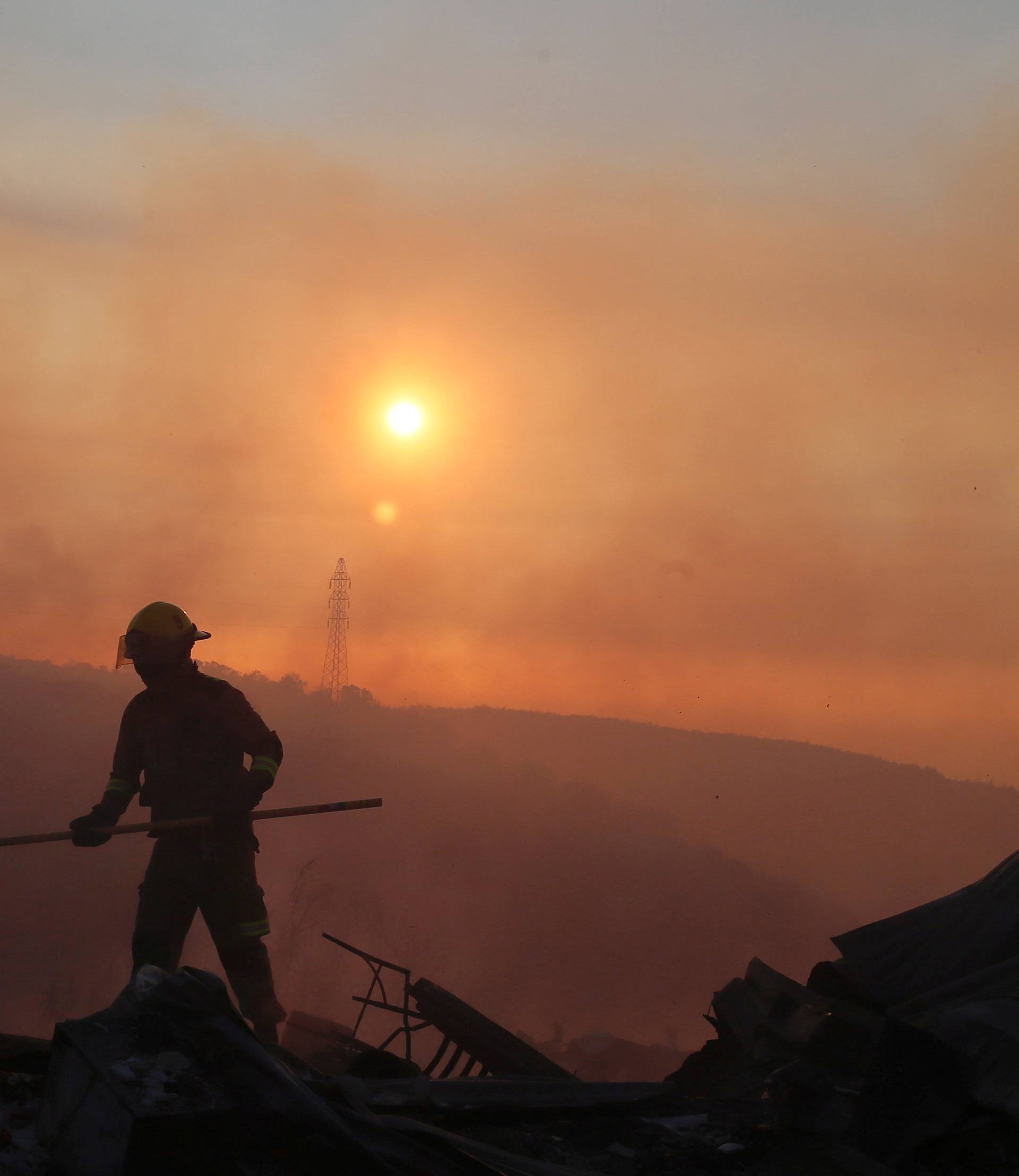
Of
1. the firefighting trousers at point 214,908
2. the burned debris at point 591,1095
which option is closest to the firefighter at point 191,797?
the firefighting trousers at point 214,908

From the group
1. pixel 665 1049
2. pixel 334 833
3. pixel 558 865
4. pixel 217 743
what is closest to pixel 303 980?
A: pixel 334 833

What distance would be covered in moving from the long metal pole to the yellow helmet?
0.93 m

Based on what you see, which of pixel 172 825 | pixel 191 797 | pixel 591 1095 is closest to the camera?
pixel 591 1095

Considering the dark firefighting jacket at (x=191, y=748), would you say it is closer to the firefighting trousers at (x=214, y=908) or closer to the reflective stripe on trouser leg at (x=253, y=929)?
the firefighting trousers at (x=214, y=908)

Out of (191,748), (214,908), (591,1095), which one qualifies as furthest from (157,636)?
(591,1095)

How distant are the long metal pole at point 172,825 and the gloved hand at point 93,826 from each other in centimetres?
2

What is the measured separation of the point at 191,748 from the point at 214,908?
2.95 ft

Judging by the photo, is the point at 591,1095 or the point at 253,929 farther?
the point at 253,929

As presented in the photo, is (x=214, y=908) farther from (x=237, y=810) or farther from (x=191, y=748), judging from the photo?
(x=191, y=748)

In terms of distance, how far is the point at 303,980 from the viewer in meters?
116

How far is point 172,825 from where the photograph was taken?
551 centimetres

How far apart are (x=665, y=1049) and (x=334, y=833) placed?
92221 millimetres

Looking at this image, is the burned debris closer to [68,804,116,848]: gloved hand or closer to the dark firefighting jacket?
the dark firefighting jacket

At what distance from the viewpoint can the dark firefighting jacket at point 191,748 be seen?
5.80 meters
